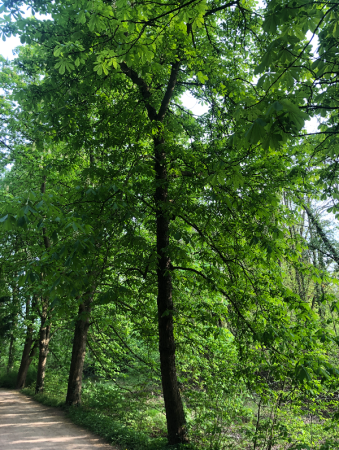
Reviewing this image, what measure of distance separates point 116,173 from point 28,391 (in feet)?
36.6

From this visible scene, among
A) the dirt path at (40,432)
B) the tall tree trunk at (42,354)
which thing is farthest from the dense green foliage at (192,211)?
the tall tree trunk at (42,354)

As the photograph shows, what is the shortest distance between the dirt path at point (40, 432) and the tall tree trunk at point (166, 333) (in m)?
1.48

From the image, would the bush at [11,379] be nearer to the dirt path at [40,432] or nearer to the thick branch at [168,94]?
the dirt path at [40,432]

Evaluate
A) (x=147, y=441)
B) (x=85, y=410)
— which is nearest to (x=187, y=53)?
(x=147, y=441)

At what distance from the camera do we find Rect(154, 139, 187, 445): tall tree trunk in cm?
498

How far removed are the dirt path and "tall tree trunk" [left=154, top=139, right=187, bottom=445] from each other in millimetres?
1478

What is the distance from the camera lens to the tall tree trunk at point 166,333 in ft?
16.3

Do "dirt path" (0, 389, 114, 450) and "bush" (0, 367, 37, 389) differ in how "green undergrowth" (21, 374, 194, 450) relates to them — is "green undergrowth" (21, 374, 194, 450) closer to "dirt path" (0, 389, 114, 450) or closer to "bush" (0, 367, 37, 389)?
"dirt path" (0, 389, 114, 450)

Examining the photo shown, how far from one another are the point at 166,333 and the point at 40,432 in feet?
12.6

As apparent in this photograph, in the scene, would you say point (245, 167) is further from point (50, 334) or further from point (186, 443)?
point (50, 334)

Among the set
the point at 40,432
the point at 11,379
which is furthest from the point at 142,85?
the point at 11,379

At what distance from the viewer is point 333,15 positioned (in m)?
2.19

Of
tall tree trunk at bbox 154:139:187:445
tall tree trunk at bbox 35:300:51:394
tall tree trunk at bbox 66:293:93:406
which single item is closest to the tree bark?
tall tree trunk at bbox 154:139:187:445

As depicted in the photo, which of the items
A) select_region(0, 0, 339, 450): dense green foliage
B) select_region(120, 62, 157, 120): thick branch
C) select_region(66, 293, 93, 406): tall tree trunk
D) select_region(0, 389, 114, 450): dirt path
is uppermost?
select_region(120, 62, 157, 120): thick branch
